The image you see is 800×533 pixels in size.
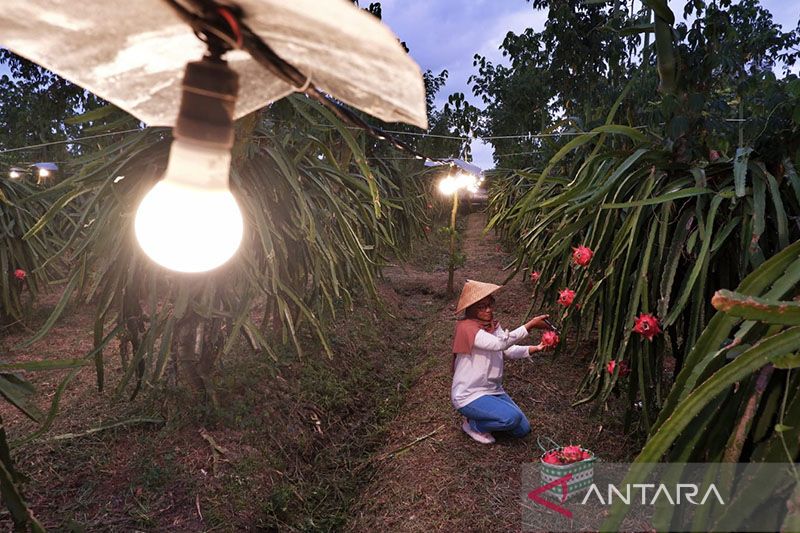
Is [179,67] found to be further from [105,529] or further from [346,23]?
[105,529]

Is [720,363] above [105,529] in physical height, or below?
above

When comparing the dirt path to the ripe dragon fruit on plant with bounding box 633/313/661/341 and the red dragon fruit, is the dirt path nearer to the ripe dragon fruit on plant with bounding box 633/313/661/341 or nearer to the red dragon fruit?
the red dragon fruit

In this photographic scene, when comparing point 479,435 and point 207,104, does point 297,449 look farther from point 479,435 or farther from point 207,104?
point 207,104

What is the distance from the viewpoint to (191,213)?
66cm

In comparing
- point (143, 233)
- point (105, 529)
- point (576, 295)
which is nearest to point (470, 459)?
point (576, 295)

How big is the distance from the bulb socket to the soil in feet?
6.46

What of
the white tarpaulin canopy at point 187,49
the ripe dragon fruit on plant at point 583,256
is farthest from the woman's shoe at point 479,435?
the white tarpaulin canopy at point 187,49

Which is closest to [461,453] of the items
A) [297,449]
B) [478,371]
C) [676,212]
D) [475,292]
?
[478,371]

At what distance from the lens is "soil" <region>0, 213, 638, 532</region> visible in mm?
2262

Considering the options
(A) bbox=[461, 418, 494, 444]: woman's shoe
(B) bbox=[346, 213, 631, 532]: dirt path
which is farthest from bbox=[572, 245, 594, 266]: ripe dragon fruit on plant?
(A) bbox=[461, 418, 494, 444]: woman's shoe

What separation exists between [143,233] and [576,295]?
80.3 inches

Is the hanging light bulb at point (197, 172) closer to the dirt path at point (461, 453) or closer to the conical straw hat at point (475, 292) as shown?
the dirt path at point (461, 453)

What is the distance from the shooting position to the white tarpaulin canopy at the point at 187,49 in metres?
0.61

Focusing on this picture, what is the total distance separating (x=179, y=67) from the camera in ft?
2.56
